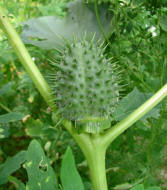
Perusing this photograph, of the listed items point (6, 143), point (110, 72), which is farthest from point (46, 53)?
point (110, 72)

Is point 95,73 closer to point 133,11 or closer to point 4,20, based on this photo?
point 4,20

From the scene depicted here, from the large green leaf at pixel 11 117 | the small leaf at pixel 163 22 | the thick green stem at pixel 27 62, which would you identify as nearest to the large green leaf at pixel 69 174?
the thick green stem at pixel 27 62

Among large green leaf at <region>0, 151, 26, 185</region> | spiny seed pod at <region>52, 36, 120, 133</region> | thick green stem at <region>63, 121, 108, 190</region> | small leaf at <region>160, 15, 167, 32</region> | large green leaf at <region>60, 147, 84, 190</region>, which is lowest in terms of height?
large green leaf at <region>0, 151, 26, 185</region>

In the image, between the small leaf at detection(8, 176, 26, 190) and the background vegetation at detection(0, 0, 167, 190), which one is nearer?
the small leaf at detection(8, 176, 26, 190)

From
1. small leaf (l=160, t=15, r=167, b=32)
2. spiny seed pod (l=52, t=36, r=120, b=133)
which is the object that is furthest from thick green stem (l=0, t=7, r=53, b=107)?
small leaf (l=160, t=15, r=167, b=32)

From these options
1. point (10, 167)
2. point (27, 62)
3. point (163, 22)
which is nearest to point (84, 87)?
point (27, 62)

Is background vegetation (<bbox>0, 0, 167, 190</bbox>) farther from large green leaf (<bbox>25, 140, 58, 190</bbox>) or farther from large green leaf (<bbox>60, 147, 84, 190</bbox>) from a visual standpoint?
large green leaf (<bbox>60, 147, 84, 190</bbox>)
